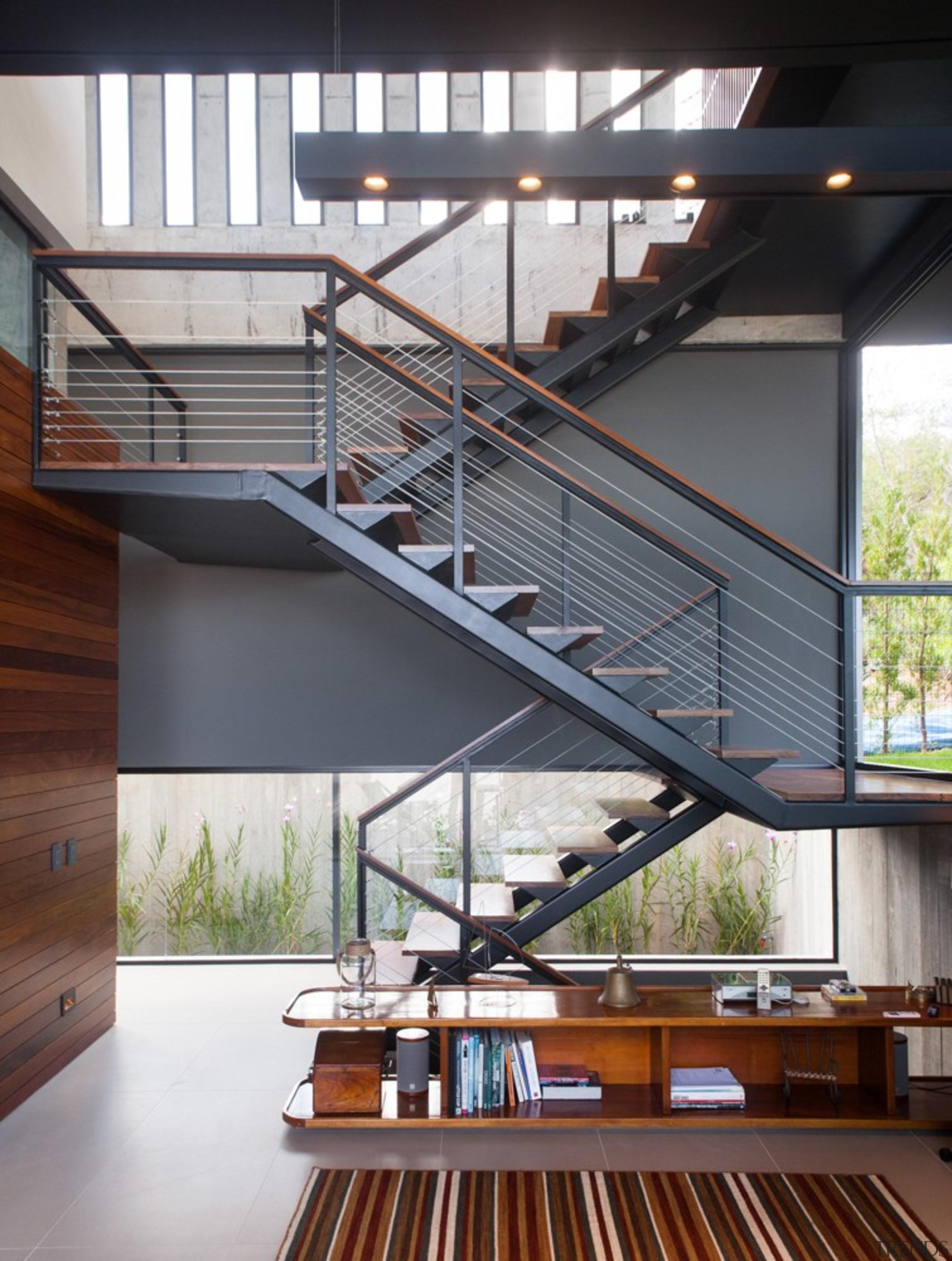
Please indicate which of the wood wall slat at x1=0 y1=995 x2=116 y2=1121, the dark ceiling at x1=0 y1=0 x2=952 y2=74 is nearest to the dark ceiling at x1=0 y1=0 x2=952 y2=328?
the dark ceiling at x1=0 y1=0 x2=952 y2=74

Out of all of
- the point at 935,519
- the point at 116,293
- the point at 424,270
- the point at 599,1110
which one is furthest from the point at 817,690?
the point at 116,293

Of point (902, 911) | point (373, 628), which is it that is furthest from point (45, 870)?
point (902, 911)

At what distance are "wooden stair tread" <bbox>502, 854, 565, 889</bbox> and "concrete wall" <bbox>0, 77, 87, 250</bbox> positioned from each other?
3.88 meters

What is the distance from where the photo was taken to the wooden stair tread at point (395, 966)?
5004 mm

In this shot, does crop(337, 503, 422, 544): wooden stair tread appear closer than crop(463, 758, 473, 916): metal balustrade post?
Yes

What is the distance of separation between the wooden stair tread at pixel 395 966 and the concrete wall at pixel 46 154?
12.9 ft

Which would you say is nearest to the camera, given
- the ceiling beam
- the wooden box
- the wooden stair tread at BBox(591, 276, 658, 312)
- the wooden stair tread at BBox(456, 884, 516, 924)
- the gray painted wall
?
the ceiling beam

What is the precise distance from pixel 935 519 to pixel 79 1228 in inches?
206

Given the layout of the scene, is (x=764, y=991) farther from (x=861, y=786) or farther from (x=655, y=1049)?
(x=861, y=786)

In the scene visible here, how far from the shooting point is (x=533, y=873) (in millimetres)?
5195

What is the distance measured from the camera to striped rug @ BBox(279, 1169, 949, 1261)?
10.8 feet

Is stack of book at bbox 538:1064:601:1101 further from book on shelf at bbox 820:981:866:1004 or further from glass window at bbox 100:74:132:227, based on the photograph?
glass window at bbox 100:74:132:227

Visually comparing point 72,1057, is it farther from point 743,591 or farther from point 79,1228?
point 743,591

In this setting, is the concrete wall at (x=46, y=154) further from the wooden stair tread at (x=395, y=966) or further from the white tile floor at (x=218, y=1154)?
the white tile floor at (x=218, y=1154)
